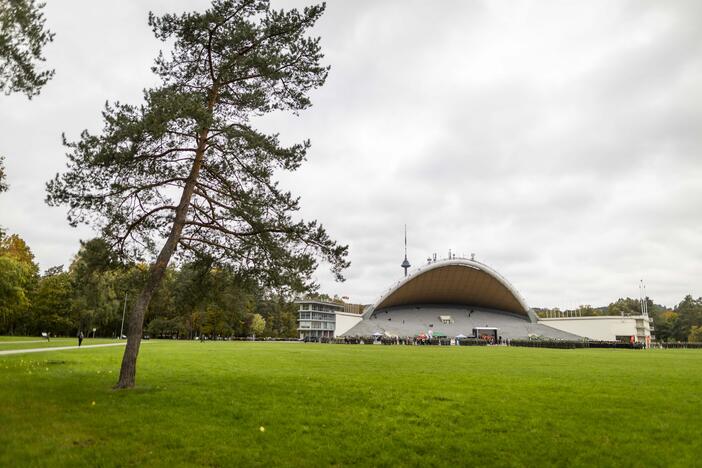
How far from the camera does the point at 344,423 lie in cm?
813

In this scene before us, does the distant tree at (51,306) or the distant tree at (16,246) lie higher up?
the distant tree at (16,246)

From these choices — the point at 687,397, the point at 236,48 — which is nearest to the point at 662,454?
the point at 687,397

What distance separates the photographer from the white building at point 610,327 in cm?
7606

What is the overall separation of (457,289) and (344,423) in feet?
280

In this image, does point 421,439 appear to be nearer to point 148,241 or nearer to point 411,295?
point 148,241

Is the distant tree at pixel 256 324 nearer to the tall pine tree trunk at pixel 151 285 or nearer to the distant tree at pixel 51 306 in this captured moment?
the distant tree at pixel 51 306

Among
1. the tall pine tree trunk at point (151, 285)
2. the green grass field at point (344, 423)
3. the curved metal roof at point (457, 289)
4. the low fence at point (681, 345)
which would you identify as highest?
the curved metal roof at point (457, 289)

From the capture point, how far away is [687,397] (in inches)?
427

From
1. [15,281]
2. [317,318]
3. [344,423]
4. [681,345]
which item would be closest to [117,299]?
[15,281]

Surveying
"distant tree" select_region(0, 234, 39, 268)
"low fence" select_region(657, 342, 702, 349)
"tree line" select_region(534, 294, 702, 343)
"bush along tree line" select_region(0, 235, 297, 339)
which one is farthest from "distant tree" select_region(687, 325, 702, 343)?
"distant tree" select_region(0, 234, 39, 268)

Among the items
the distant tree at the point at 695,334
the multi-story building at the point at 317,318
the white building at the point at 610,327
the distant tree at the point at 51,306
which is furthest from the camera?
the multi-story building at the point at 317,318

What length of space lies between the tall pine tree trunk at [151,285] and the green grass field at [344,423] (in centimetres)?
56

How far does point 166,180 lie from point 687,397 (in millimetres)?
14406

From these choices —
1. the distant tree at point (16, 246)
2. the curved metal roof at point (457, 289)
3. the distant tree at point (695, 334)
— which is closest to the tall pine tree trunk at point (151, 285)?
the distant tree at point (16, 246)
